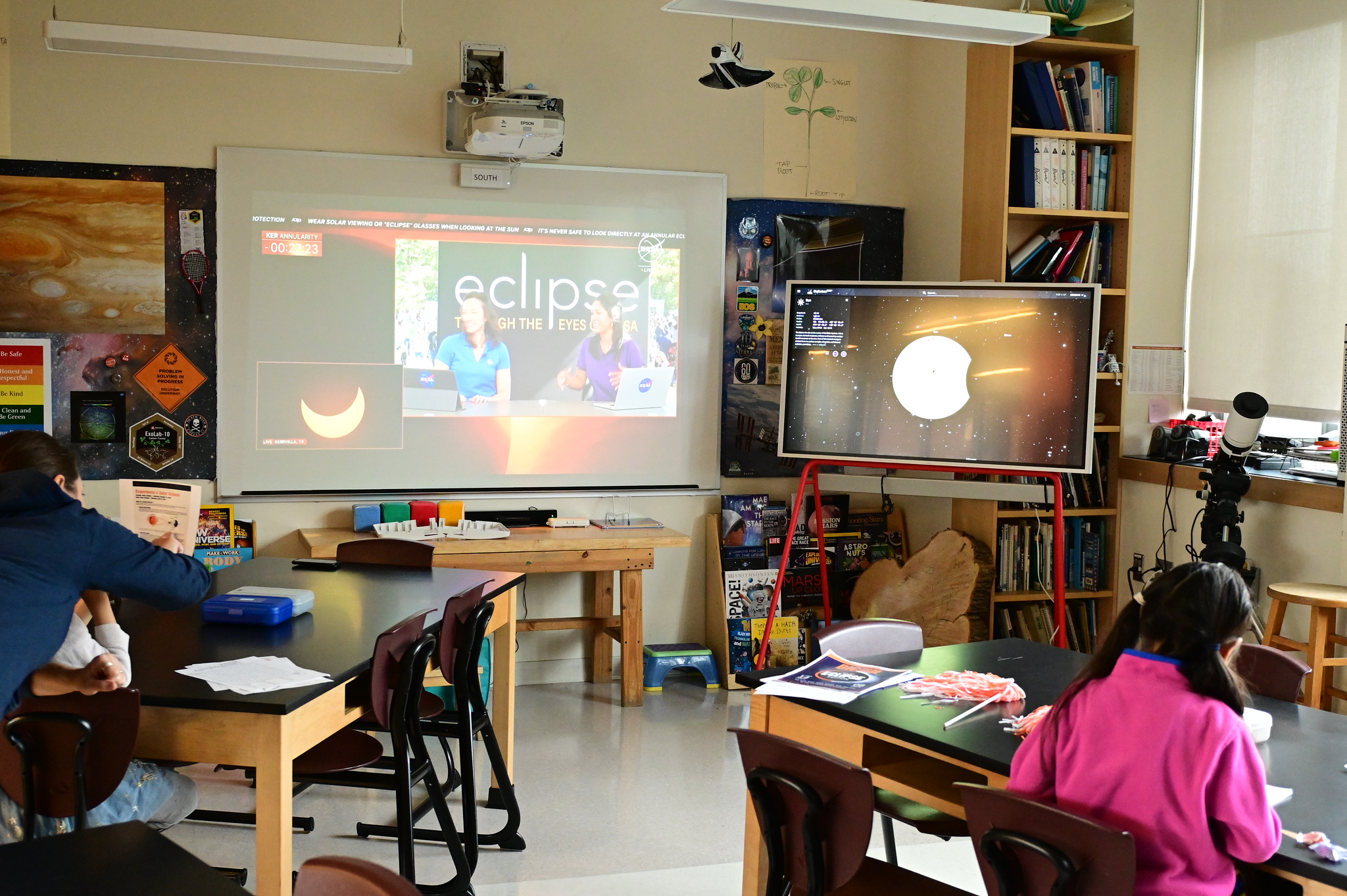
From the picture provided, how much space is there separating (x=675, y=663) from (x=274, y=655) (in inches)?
111

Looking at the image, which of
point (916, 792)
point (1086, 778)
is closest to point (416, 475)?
point (916, 792)

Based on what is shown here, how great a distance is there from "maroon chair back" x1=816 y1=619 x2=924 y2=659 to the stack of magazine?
165mm

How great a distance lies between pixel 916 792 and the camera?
2.43m

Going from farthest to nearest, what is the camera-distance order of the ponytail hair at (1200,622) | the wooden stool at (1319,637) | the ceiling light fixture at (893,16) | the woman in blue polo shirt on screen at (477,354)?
the woman in blue polo shirt on screen at (477,354)
the wooden stool at (1319,637)
the ceiling light fixture at (893,16)
the ponytail hair at (1200,622)

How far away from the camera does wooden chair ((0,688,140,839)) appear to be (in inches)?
88.7

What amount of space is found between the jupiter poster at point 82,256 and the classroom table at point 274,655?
1760 millimetres

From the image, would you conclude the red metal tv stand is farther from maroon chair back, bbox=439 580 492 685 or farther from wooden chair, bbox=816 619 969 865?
maroon chair back, bbox=439 580 492 685

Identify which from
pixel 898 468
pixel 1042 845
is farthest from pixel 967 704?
pixel 898 468

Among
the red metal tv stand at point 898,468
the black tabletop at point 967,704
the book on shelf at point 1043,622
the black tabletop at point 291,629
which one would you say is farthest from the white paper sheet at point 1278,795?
the book on shelf at point 1043,622

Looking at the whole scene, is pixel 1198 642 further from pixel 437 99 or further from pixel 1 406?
pixel 1 406

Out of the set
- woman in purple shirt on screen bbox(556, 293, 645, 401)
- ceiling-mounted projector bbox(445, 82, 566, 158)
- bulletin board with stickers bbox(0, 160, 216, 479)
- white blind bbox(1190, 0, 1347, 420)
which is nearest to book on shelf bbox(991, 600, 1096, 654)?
white blind bbox(1190, 0, 1347, 420)

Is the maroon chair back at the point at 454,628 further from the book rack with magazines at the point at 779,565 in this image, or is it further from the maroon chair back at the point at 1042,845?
the book rack with magazines at the point at 779,565

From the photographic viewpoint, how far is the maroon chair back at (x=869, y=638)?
311cm

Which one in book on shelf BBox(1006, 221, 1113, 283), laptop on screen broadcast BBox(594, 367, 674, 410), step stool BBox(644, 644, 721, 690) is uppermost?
book on shelf BBox(1006, 221, 1113, 283)
